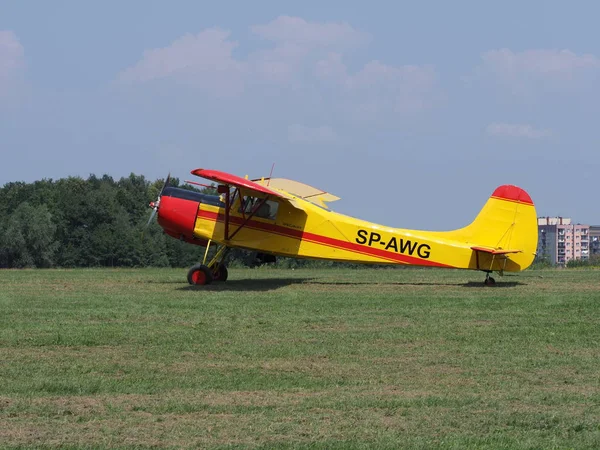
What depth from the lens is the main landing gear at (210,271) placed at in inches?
755

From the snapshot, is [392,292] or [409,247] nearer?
[392,292]

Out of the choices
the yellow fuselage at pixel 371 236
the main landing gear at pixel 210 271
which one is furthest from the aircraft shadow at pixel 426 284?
the main landing gear at pixel 210 271

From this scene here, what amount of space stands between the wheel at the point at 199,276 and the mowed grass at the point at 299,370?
2.48 metres

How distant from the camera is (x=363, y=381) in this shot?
8.45m

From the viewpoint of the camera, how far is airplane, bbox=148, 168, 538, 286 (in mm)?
18750

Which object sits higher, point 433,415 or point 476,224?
point 476,224

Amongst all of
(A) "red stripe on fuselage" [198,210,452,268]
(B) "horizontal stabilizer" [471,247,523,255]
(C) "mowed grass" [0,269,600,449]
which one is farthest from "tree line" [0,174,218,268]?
(C) "mowed grass" [0,269,600,449]

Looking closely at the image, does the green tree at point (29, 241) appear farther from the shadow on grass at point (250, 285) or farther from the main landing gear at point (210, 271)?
the main landing gear at point (210, 271)

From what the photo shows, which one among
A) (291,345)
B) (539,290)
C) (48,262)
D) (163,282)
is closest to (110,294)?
(163,282)

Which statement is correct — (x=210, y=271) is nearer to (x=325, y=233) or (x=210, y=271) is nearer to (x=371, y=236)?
(x=325, y=233)

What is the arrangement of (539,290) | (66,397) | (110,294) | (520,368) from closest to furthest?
(66,397) < (520,368) < (110,294) < (539,290)

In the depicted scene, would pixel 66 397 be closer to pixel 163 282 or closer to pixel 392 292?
pixel 392 292

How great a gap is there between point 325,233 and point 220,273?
272 centimetres

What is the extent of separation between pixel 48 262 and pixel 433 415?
5477cm
